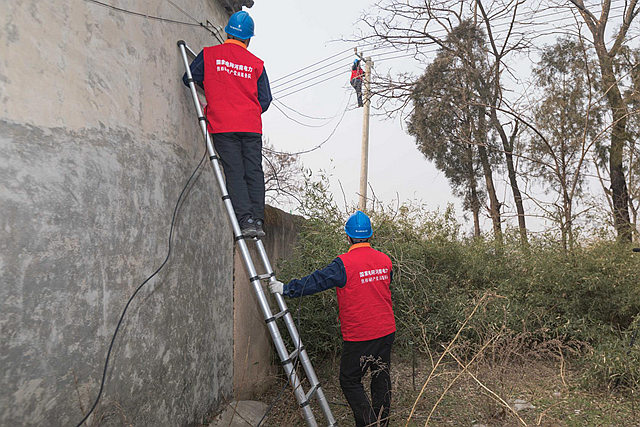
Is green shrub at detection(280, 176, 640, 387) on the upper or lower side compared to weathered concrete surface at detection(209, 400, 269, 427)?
upper

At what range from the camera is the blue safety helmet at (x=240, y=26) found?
14.0 ft

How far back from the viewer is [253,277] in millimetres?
3865

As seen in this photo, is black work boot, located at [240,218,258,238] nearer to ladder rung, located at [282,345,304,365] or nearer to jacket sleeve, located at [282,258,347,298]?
jacket sleeve, located at [282,258,347,298]

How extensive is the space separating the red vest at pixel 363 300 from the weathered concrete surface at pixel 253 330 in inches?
36.0

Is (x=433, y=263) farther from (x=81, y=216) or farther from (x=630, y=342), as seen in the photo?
(x=81, y=216)

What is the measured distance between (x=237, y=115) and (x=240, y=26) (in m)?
0.81

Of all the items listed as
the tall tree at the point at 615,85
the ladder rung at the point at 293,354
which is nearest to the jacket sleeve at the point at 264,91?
the ladder rung at the point at 293,354

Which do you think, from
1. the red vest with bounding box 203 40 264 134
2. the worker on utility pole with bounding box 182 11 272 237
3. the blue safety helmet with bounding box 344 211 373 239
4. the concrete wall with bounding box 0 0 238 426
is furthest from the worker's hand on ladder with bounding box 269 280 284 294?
the red vest with bounding box 203 40 264 134

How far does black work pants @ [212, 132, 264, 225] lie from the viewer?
13.3 ft

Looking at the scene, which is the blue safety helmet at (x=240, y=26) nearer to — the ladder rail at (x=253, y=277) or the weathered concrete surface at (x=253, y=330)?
the ladder rail at (x=253, y=277)

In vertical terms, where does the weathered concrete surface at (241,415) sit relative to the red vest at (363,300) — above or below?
below

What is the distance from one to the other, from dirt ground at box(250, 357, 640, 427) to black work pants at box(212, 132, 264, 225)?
1533 mm

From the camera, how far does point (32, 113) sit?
2.44 metres

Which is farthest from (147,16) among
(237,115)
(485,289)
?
(485,289)
